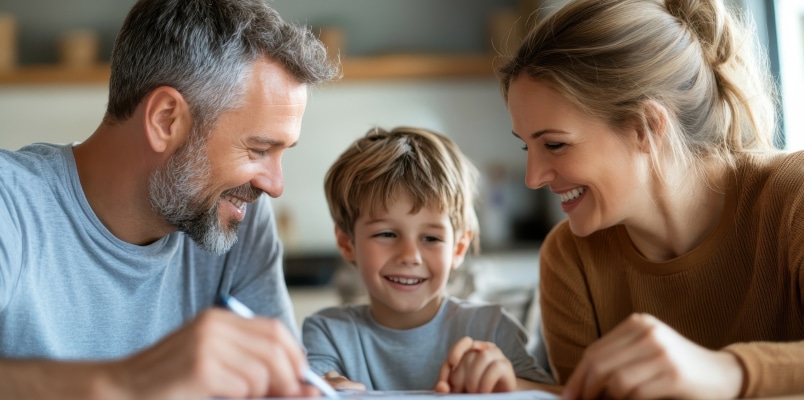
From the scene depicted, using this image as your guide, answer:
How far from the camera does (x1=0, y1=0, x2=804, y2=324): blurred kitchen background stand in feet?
16.0

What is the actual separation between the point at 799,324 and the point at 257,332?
94 cm

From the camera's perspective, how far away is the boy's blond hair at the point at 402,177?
166 cm

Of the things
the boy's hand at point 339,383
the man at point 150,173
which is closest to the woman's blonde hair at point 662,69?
the man at point 150,173

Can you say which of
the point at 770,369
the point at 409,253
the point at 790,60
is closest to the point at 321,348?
the point at 409,253

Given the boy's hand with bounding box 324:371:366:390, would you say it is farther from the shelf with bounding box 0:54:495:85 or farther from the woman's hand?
the shelf with bounding box 0:54:495:85

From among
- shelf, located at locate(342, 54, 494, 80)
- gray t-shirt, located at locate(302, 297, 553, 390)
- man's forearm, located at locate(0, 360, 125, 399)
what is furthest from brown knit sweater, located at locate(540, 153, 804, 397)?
shelf, located at locate(342, 54, 494, 80)

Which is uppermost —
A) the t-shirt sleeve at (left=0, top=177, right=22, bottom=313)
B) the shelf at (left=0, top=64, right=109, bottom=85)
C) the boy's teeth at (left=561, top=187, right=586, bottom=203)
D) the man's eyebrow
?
the shelf at (left=0, top=64, right=109, bottom=85)

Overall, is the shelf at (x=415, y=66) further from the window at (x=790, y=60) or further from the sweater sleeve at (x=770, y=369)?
the sweater sleeve at (x=770, y=369)

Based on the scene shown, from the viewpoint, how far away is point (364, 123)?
16.6ft

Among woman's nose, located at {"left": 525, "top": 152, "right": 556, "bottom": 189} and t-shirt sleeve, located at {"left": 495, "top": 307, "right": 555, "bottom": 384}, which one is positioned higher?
woman's nose, located at {"left": 525, "top": 152, "right": 556, "bottom": 189}

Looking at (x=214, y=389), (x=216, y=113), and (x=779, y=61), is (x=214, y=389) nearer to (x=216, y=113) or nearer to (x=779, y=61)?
(x=216, y=113)

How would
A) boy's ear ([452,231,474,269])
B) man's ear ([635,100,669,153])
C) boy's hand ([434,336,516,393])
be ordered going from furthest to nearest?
boy's ear ([452,231,474,269]), man's ear ([635,100,669,153]), boy's hand ([434,336,516,393])

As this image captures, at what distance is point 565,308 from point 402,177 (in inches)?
16.9

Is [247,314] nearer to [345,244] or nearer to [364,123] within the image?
[345,244]
